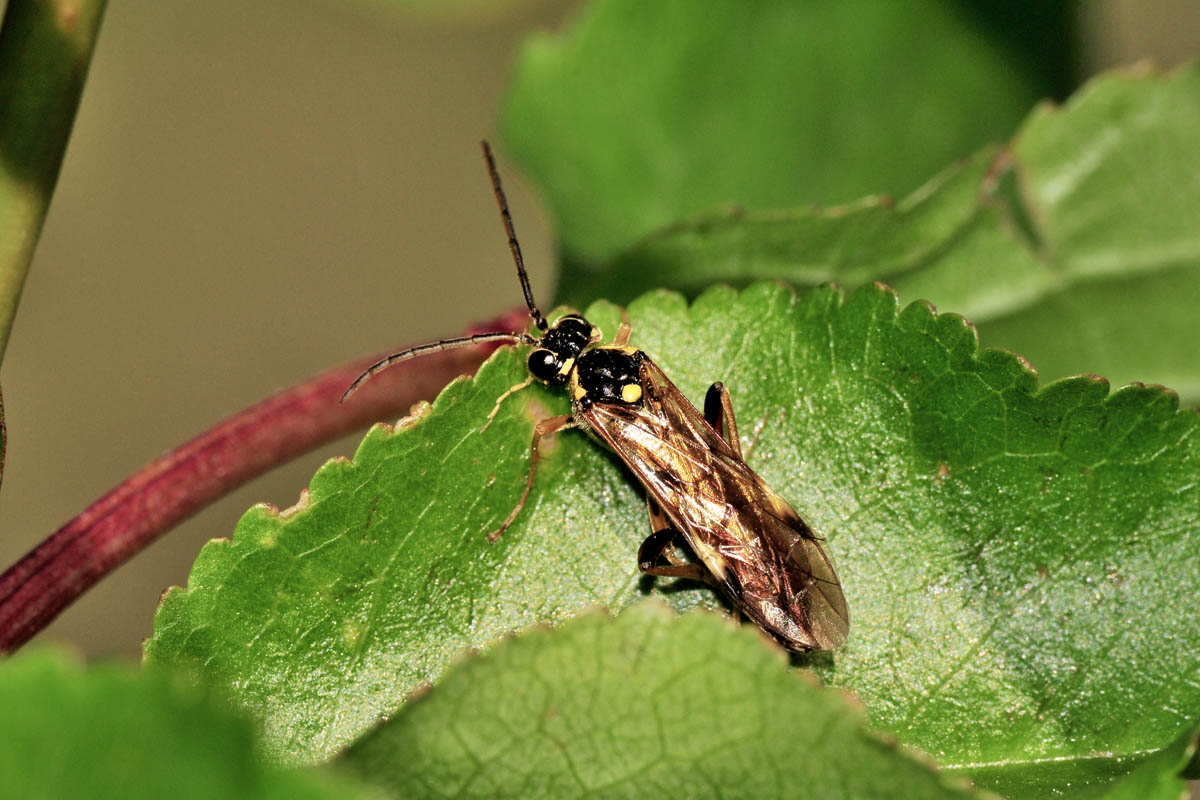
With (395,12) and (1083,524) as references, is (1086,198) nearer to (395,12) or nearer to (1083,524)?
(1083,524)

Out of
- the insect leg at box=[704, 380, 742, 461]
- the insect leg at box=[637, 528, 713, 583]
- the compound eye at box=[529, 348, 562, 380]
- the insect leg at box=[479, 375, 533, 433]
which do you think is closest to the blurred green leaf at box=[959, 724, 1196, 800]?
the insect leg at box=[637, 528, 713, 583]

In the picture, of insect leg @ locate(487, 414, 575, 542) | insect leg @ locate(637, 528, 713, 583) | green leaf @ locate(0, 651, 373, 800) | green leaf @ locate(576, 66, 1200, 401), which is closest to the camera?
green leaf @ locate(0, 651, 373, 800)

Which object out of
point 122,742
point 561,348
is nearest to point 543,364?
point 561,348

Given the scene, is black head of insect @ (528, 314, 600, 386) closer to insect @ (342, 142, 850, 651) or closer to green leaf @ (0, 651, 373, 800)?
insect @ (342, 142, 850, 651)

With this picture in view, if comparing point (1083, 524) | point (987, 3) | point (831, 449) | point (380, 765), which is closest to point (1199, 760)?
point (1083, 524)

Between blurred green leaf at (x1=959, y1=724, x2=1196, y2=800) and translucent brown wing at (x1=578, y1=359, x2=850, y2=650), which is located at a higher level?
translucent brown wing at (x1=578, y1=359, x2=850, y2=650)

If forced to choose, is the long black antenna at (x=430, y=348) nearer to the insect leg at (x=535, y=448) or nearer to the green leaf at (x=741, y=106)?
the insect leg at (x=535, y=448)

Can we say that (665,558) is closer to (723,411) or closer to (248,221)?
(723,411)
